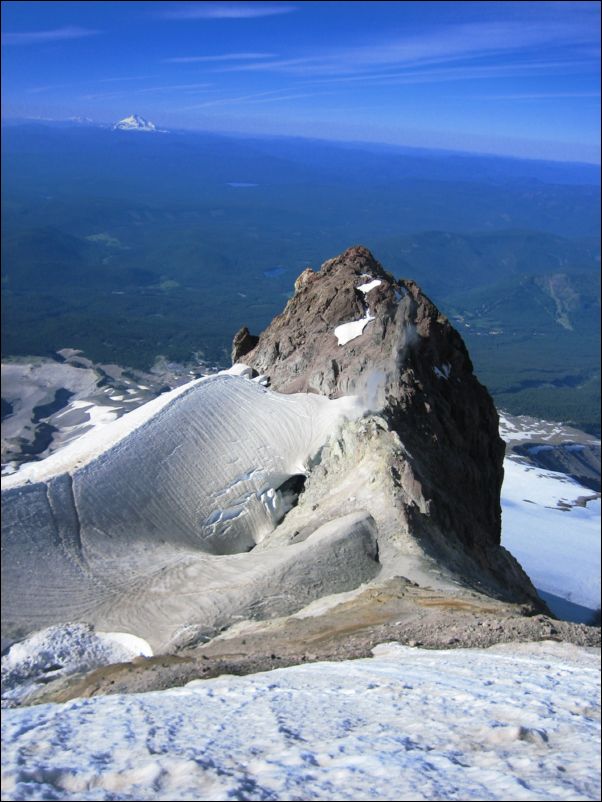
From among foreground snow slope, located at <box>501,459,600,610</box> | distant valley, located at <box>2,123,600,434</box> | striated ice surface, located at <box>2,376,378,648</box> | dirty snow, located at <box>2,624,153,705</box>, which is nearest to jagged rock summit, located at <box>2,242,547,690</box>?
striated ice surface, located at <box>2,376,378,648</box>

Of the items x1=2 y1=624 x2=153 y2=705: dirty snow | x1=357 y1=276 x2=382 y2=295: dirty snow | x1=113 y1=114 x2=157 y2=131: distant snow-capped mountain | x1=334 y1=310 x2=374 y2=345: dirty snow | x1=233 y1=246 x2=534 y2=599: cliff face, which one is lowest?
x1=2 y1=624 x2=153 y2=705: dirty snow

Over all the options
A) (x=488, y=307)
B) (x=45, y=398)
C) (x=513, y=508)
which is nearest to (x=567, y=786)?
(x=45, y=398)

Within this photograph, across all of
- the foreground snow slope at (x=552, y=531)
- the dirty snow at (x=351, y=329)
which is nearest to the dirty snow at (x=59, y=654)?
the dirty snow at (x=351, y=329)

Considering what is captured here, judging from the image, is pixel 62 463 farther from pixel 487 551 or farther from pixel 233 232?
pixel 233 232

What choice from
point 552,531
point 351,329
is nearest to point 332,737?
point 351,329

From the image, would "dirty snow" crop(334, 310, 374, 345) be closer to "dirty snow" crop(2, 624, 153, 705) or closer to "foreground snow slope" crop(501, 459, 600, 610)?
"dirty snow" crop(2, 624, 153, 705)

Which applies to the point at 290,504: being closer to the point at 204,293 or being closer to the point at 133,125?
the point at 133,125
